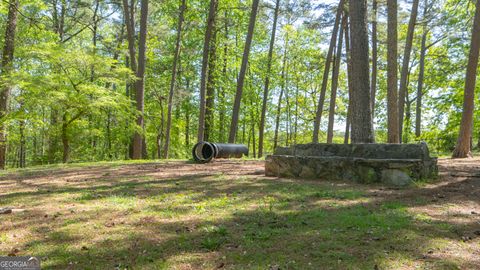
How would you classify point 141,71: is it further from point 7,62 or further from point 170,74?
point 170,74

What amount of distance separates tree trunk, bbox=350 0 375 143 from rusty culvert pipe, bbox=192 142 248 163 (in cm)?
520

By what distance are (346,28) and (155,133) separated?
579 inches

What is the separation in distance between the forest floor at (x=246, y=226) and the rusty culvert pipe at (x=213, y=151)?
199 inches

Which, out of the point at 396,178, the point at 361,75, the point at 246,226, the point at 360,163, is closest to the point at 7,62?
the point at 361,75

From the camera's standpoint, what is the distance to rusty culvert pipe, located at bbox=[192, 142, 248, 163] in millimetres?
11786

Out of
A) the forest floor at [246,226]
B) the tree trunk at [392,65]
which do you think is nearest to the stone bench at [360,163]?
the forest floor at [246,226]

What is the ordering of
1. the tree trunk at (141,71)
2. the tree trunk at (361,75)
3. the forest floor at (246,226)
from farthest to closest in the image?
the tree trunk at (141,71) < the tree trunk at (361,75) < the forest floor at (246,226)

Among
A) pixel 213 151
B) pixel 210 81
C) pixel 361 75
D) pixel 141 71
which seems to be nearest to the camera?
pixel 361 75

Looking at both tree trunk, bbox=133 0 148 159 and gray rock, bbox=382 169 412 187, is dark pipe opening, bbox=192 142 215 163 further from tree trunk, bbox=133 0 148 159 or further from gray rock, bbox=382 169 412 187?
gray rock, bbox=382 169 412 187

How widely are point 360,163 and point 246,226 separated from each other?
3763mm

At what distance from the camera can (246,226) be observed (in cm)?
400

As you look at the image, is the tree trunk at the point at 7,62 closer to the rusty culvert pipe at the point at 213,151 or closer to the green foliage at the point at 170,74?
the green foliage at the point at 170,74

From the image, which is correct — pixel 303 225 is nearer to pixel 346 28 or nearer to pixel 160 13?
pixel 346 28

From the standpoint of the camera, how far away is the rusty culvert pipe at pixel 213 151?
11.8 metres
